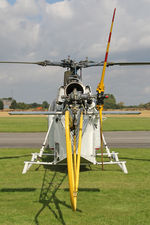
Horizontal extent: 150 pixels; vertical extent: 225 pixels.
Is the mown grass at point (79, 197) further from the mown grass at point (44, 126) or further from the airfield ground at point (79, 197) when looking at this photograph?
the mown grass at point (44, 126)

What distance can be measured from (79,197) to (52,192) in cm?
92

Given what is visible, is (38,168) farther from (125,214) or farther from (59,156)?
(125,214)

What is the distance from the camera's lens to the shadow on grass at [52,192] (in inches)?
237

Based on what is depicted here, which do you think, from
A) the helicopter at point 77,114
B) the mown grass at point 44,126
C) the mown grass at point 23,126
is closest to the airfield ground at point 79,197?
the helicopter at point 77,114

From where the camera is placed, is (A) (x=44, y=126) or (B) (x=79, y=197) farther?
(A) (x=44, y=126)

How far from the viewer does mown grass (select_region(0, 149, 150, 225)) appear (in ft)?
18.8

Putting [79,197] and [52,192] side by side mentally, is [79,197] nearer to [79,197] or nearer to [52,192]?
[79,197]

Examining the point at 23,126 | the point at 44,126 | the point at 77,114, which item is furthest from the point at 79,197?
the point at 23,126

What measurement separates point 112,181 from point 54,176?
216 cm

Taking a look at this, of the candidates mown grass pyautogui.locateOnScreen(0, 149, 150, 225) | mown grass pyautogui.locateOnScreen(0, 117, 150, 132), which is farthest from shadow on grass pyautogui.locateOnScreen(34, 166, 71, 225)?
mown grass pyautogui.locateOnScreen(0, 117, 150, 132)

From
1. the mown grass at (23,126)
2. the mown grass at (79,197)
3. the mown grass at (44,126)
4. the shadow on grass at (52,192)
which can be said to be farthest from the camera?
the mown grass at (44,126)

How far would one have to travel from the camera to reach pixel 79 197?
7094 millimetres

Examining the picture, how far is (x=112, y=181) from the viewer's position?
8820 millimetres

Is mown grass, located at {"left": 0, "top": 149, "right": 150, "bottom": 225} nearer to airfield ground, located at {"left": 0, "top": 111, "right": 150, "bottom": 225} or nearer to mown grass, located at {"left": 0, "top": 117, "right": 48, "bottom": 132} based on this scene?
airfield ground, located at {"left": 0, "top": 111, "right": 150, "bottom": 225}
